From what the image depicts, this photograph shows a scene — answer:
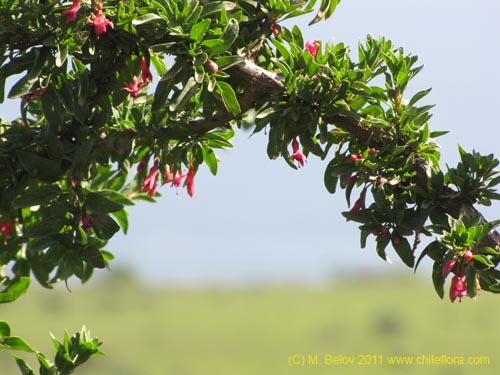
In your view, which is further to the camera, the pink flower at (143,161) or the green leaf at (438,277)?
the pink flower at (143,161)

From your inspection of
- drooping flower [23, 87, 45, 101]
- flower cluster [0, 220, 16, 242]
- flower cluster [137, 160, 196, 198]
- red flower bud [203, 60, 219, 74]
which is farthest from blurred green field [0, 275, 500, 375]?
red flower bud [203, 60, 219, 74]

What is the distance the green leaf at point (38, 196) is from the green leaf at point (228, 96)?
2.15 feet

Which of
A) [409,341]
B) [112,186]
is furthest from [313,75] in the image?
[409,341]

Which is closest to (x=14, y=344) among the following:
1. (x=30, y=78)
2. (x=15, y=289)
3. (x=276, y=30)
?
(x=15, y=289)

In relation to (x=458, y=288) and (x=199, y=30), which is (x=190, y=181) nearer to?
(x=199, y=30)

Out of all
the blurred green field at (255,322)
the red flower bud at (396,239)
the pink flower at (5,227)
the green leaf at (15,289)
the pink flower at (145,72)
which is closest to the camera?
the red flower bud at (396,239)

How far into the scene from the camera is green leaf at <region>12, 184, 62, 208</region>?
2.85 meters

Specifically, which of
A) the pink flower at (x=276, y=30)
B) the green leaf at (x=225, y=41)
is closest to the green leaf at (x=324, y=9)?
the pink flower at (x=276, y=30)

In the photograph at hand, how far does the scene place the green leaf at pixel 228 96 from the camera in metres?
2.56

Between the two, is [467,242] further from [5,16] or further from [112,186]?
[112,186]

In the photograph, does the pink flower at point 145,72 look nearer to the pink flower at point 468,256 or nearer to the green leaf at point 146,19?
the green leaf at point 146,19

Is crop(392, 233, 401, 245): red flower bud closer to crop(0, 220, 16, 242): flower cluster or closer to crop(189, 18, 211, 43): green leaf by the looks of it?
crop(189, 18, 211, 43): green leaf

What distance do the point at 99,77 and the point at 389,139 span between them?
3.08 ft

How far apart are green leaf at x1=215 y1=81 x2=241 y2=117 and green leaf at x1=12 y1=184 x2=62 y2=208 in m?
0.66
